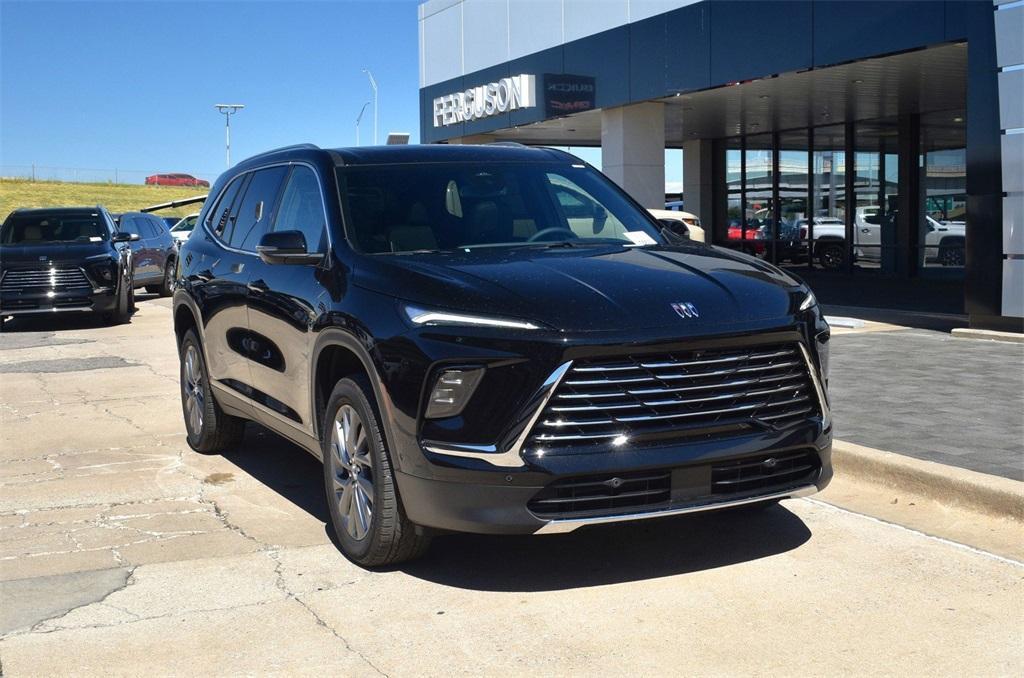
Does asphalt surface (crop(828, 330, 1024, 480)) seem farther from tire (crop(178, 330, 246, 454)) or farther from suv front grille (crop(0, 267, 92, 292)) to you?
suv front grille (crop(0, 267, 92, 292))

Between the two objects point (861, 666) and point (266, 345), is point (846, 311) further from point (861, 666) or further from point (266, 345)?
point (861, 666)

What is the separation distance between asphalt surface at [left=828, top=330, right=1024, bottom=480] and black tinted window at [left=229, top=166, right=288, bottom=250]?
12.0 ft

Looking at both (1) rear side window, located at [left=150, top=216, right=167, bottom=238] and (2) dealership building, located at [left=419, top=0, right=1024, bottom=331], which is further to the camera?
(1) rear side window, located at [left=150, top=216, right=167, bottom=238]

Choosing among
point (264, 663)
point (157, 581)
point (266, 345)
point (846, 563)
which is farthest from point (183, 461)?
point (846, 563)

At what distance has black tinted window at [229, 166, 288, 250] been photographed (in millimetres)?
6727

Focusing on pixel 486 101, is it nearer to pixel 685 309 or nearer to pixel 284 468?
pixel 284 468

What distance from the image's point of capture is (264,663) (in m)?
4.07

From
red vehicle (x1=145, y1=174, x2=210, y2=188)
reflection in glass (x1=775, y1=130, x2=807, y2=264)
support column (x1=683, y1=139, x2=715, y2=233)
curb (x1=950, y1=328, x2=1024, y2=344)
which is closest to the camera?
curb (x1=950, y1=328, x2=1024, y2=344)

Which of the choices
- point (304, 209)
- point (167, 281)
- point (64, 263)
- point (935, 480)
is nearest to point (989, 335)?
point (935, 480)

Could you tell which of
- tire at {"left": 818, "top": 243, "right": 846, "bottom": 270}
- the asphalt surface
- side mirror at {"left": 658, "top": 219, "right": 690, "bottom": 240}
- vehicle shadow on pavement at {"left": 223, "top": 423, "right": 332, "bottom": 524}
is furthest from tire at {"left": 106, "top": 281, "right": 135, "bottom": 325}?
tire at {"left": 818, "top": 243, "right": 846, "bottom": 270}

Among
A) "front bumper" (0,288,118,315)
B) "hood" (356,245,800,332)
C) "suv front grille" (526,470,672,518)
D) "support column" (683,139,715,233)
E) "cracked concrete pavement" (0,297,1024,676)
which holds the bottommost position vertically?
"cracked concrete pavement" (0,297,1024,676)

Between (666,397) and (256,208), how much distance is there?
11.2 ft

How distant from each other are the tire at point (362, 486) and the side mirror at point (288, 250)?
721 millimetres

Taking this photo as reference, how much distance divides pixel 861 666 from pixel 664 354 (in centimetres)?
133
